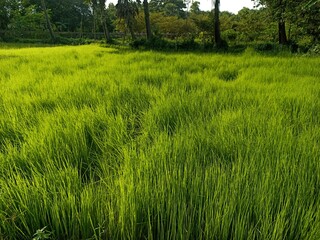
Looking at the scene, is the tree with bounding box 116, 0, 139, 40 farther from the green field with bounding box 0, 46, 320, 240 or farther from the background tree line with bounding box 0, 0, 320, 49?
the green field with bounding box 0, 46, 320, 240

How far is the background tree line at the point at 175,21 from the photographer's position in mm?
8968

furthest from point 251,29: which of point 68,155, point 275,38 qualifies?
point 68,155

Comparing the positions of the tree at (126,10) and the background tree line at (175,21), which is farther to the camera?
the tree at (126,10)

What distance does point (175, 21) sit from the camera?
38.6 metres

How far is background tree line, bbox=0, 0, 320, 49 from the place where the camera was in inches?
353

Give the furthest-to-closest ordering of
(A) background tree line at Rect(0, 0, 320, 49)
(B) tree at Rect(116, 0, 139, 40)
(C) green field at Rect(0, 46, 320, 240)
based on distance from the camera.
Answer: (B) tree at Rect(116, 0, 139, 40) → (A) background tree line at Rect(0, 0, 320, 49) → (C) green field at Rect(0, 46, 320, 240)

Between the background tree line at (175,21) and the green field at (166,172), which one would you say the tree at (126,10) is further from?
the green field at (166,172)

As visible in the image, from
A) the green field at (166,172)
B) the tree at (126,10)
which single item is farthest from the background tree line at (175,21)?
the green field at (166,172)

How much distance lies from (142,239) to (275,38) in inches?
731

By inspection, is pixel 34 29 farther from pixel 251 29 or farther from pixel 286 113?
pixel 286 113

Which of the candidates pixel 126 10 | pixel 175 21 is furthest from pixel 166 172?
pixel 175 21

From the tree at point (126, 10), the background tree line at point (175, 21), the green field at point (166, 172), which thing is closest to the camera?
the green field at point (166, 172)

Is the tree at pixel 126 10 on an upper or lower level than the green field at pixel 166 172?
upper

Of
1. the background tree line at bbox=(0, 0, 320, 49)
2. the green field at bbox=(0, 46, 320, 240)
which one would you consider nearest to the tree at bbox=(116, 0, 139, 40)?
the background tree line at bbox=(0, 0, 320, 49)
